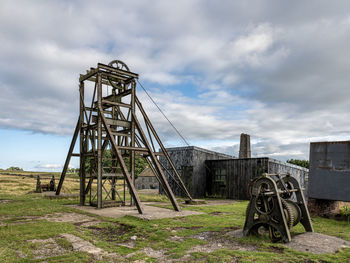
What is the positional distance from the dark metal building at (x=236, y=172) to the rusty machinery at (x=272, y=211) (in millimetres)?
12723

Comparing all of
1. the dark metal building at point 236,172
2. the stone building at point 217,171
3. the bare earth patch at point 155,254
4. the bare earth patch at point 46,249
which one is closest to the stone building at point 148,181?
the stone building at point 217,171

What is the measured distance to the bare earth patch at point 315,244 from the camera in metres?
6.20

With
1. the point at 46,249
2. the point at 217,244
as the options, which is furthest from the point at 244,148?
the point at 46,249

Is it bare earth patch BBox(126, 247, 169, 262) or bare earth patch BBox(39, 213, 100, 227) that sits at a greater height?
bare earth patch BBox(126, 247, 169, 262)

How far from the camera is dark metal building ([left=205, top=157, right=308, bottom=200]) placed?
811 inches

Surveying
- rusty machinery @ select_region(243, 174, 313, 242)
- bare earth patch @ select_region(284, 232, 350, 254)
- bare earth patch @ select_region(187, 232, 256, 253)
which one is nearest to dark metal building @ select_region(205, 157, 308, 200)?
rusty machinery @ select_region(243, 174, 313, 242)

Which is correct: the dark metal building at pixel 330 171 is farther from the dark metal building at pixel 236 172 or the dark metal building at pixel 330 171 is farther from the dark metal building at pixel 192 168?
the dark metal building at pixel 192 168

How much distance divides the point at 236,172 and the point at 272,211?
15288mm

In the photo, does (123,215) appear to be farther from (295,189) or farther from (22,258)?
→ (295,189)

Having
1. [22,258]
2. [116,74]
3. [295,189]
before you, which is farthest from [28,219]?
[295,189]

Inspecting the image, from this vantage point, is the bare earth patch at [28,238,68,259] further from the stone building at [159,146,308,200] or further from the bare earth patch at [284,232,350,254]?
the stone building at [159,146,308,200]

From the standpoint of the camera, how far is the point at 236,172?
862 inches

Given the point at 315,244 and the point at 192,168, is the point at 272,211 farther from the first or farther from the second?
the point at 192,168

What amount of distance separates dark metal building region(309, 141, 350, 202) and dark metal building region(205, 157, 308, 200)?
8.02 meters
